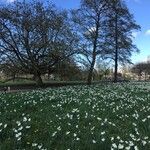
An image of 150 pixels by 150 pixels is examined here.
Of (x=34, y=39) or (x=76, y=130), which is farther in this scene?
(x=34, y=39)

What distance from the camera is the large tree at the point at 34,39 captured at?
140 feet

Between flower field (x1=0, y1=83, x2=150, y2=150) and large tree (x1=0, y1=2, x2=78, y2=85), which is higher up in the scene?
large tree (x1=0, y1=2, x2=78, y2=85)

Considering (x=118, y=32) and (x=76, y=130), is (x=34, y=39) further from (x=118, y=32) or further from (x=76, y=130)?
(x=76, y=130)

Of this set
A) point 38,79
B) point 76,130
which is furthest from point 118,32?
point 76,130

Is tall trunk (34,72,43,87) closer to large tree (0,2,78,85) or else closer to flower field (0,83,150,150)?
large tree (0,2,78,85)

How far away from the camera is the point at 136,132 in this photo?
10.7 meters

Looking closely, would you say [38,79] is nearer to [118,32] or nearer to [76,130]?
[118,32]

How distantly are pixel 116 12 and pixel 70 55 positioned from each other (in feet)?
38.6

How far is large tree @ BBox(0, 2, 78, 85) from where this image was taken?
42.8 m

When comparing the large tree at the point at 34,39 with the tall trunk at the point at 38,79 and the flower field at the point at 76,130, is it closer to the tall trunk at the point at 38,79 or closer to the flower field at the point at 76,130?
the tall trunk at the point at 38,79

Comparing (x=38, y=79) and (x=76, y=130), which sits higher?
(x=38, y=79)

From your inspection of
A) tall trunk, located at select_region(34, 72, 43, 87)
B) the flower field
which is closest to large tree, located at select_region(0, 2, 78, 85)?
tall trunk, located at select_region(34, 72, 43, 87)

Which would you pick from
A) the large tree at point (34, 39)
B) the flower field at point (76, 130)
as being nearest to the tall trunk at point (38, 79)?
the large tree at point (34, 39)

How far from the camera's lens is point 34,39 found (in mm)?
43094
